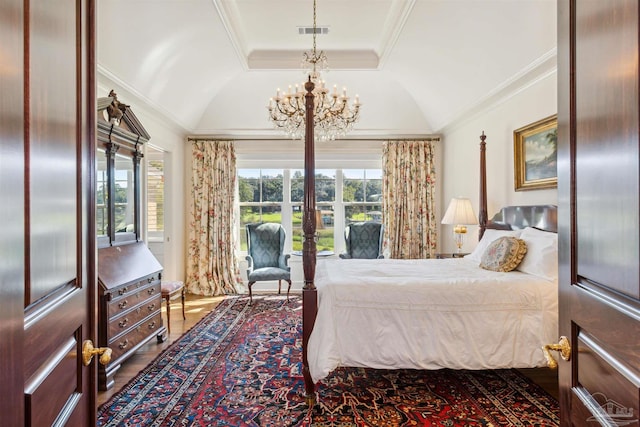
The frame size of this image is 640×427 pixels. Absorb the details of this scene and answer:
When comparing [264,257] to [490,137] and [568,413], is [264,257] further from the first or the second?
[568,413]

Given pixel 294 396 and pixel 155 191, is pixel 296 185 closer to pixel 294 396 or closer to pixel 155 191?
pixel 155 191

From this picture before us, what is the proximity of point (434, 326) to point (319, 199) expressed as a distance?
378 cm

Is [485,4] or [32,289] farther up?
[485,4]

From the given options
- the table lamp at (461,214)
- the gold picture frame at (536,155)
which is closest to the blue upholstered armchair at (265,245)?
the table lamp at (461,214)

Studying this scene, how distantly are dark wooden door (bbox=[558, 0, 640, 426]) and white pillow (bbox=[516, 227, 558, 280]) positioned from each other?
192cm

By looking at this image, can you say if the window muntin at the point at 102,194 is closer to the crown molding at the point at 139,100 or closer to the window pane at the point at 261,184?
the crown molding at the point at 139,100

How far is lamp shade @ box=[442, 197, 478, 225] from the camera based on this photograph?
4246 millimetres

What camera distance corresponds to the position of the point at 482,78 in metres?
3.79

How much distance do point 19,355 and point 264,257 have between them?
482cm

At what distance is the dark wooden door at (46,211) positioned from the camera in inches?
21.2

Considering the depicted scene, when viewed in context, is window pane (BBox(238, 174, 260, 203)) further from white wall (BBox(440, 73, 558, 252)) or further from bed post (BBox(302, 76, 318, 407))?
bed post (BBox(302, 76, 318, 407))

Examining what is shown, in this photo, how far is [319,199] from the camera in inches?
235

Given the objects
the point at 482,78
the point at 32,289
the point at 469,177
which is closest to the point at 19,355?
the point at 32,289

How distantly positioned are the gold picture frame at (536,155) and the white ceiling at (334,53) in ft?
1.53
